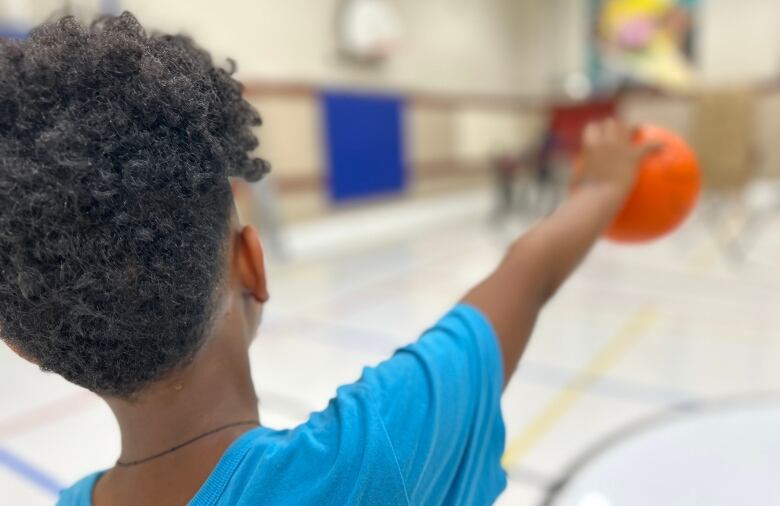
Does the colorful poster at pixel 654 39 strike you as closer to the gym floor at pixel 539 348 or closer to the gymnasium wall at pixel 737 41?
the gymnasium wall at pixel 737 41

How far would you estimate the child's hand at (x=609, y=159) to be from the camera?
757mm

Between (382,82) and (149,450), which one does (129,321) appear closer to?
(149,450)

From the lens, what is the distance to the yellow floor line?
1.29 m

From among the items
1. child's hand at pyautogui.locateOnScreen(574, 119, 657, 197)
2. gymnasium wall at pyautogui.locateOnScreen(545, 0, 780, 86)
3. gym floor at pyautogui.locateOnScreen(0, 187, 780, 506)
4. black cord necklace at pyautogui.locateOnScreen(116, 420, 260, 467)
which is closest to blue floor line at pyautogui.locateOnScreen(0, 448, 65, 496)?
gym floor at pyautogui.locateOnScreen(0, 187, 780, 506)

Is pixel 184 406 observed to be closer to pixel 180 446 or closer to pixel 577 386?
pixel 180 446

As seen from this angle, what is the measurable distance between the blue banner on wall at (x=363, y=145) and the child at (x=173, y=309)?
380cm

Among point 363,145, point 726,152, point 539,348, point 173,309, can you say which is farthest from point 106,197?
point 726,152

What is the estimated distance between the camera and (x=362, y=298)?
2.55 m

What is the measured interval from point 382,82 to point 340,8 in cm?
65

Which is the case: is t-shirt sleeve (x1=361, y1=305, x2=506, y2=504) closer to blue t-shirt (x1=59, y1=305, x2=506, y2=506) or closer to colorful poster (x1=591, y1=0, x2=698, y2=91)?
blue t-shirt (x1=59, y1=305, x2=506, y2=506)

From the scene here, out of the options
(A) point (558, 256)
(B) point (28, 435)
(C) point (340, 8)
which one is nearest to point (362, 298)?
(B) point (28, 435)

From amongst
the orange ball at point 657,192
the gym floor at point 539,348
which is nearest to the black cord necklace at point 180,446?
the orange ball at point 657,192

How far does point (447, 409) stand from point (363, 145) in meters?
4.12

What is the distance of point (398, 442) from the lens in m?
Result: 0.45
